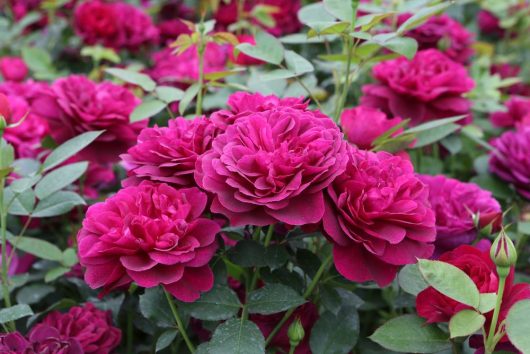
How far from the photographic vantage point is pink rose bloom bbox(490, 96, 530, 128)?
1443mm

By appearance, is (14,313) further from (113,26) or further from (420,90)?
(113,26)

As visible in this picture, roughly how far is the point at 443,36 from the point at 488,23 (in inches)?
23.1

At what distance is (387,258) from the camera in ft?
2.25

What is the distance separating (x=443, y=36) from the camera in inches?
58.4

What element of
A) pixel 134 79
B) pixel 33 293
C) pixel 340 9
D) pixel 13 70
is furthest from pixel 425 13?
pixel 13 70

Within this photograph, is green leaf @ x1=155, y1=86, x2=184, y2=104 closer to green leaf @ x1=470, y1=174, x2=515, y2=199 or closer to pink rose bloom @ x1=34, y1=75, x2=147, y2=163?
pink rose bloom @ x1=34, y1=75, x2=147, y2=163

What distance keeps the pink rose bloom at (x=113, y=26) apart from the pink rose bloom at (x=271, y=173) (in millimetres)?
1055

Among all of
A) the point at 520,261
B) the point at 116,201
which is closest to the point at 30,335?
the point at 116,201

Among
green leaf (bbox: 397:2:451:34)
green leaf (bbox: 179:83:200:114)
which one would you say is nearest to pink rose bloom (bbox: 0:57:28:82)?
green leaf (bbox: 179:83:200:114)

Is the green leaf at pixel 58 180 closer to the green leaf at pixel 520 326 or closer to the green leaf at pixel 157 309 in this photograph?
the green leaf at pixel 157 309

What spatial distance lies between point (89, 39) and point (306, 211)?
1.17 meters

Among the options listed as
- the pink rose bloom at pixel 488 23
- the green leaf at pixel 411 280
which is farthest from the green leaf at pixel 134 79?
the pink rose bloom at pixel 488 23

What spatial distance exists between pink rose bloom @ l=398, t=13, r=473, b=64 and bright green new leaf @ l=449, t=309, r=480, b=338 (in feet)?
2.97

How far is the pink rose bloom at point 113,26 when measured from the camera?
5.42ft
